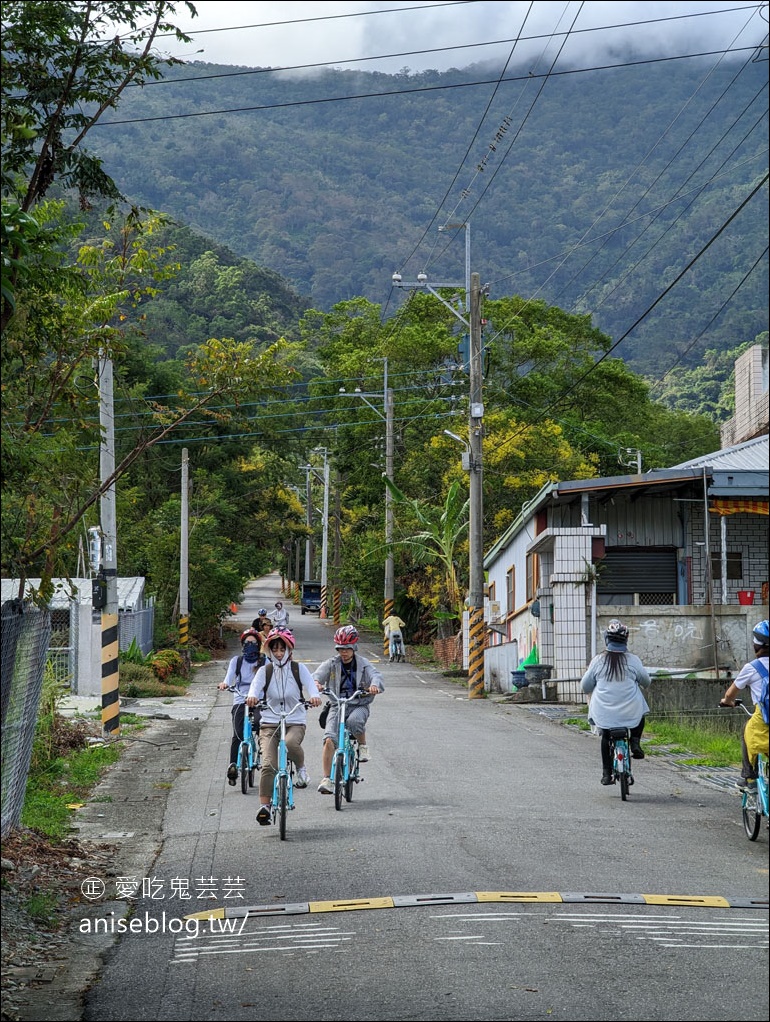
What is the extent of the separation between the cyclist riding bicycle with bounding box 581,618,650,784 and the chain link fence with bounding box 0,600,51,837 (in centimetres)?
596

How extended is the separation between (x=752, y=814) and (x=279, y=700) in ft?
13.5

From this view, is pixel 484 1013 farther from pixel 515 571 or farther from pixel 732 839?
pixel 515 571

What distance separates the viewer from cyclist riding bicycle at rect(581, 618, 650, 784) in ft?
41.5

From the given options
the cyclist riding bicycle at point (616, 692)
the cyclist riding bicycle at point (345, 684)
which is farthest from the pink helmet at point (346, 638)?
the cyclist riding bicycle at point (616, 692)

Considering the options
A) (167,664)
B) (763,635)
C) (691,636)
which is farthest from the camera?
(167,664)

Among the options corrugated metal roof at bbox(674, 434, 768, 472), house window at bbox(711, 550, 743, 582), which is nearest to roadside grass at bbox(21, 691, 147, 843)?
house window at bbox(711, 550, 743, 582)

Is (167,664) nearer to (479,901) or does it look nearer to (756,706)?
(756,706)

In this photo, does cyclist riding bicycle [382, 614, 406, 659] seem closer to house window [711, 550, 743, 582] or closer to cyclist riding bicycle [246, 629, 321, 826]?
house window [711, 550, 743, 582]

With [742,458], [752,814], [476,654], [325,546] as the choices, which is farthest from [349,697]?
[325,546]

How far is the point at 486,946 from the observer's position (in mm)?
6867

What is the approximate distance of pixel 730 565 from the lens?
26.3 meters

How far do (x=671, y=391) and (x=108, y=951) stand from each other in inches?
2787

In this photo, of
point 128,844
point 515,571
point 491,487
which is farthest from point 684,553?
point 128,844

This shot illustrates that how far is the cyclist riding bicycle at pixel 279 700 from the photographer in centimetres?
1105
